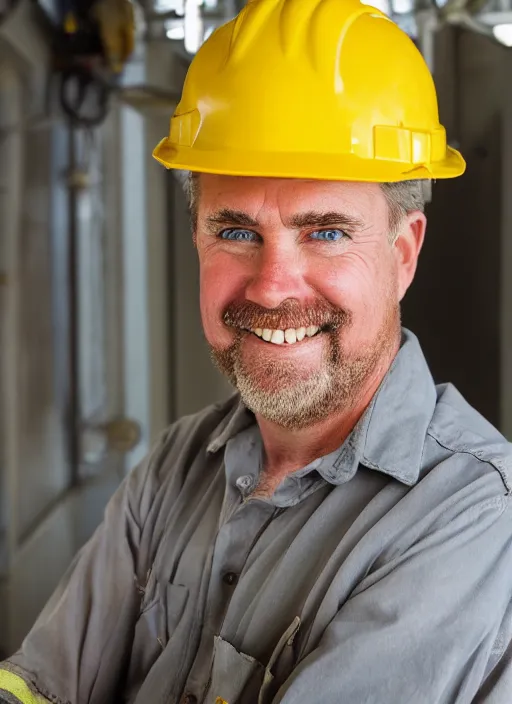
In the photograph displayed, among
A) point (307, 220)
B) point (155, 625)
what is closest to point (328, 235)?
point (307, 220)

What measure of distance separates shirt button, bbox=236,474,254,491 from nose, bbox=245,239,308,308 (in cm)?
29

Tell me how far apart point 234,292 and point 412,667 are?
1.78ft

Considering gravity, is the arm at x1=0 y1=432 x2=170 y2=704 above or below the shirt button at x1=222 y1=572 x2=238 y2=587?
below

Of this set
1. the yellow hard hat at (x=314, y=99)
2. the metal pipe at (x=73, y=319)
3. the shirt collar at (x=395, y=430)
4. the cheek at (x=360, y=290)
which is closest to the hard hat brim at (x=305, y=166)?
the yellow hard hat at (x=314, y=99)

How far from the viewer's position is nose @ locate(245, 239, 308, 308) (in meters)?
1.13

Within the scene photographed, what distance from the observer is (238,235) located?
1.20 metres

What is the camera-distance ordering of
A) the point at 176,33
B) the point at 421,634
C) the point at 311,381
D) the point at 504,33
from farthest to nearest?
the point at 176,33 → the point at 504,33 → the point at 311,381 → the point at 421,634

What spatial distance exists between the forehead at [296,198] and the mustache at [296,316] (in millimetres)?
118

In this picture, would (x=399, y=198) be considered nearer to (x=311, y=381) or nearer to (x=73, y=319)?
(x=311, y=381)

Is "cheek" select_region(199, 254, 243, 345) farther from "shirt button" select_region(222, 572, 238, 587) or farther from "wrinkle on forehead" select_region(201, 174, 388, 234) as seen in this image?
"shirt button" select_region(222, 572, 238, 587)

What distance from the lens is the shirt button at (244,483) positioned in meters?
1.29

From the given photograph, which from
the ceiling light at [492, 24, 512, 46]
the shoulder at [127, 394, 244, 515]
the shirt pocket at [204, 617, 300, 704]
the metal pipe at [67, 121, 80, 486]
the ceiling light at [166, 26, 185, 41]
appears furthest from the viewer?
the metal pipe at [67, 121, 80, 486]

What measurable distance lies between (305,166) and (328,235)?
0.11m

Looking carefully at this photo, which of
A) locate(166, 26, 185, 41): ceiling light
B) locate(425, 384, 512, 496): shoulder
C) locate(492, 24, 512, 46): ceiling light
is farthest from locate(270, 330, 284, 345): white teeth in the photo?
locate(166, 26, 185, 41): ceiling light
